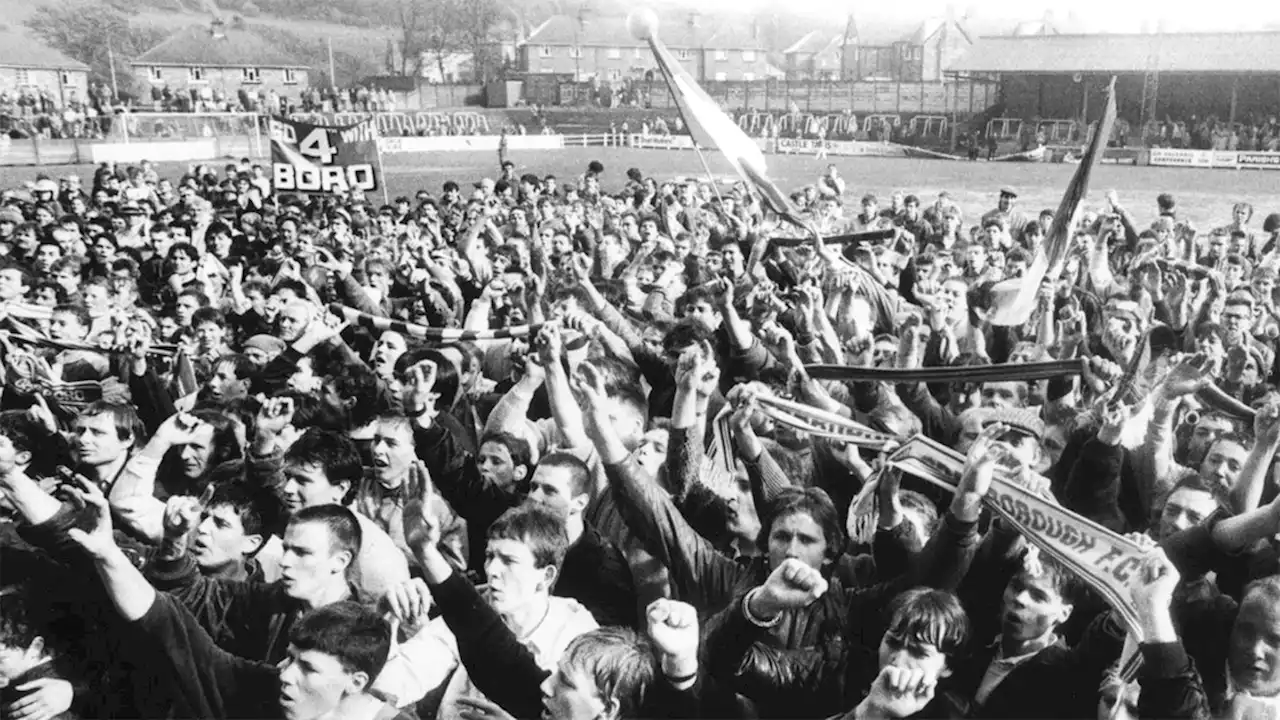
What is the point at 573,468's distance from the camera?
12.9ft

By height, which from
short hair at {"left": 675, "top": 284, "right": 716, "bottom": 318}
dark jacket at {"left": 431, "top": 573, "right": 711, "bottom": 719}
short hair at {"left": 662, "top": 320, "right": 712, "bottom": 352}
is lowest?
dark jacket at {"left": 431, "top": 573, "right": 711, "bottom": 719}

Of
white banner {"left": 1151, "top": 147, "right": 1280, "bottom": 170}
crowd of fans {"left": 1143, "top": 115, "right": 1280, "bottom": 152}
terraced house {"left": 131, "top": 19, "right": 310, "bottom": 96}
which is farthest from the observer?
terraced house {"left": 131, "top": 19, "right": 310, "bottom": 96}

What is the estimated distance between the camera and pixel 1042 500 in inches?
119

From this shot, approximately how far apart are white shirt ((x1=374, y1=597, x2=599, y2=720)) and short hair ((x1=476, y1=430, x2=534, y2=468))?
1.21 metres

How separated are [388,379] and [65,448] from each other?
146 cm

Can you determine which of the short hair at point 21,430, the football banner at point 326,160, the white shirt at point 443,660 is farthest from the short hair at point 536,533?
the football banner at point 326,160

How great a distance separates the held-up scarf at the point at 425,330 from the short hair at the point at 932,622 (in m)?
3.66

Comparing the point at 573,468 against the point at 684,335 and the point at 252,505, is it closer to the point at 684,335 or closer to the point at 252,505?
the point at 252,505

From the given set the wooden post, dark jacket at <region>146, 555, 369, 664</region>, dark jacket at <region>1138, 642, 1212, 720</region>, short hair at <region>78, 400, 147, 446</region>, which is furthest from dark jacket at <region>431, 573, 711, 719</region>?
the wooden post

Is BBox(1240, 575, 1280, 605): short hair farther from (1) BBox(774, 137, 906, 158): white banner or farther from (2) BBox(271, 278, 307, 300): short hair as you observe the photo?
(1) BBox(774, 137, 906, 158): white banner

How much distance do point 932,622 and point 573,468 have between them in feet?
4.83

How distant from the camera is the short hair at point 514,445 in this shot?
452 centimetres

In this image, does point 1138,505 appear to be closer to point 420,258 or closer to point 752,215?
point 420,258

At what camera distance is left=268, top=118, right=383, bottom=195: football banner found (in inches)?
467
